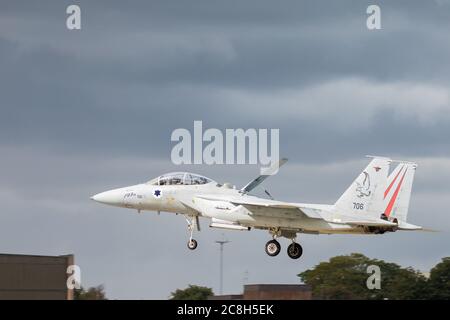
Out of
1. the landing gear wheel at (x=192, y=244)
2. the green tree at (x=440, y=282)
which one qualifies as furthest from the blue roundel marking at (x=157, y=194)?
the green tree at (x=440, y=282)

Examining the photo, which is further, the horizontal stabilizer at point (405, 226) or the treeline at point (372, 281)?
the treeline at point (372, 281)

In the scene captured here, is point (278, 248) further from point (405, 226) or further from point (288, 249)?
point (405, 226)

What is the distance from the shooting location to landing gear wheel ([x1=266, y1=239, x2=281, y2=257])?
60.4 metres

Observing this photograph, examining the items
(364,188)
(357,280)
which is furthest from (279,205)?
(357,280)

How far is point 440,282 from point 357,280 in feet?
29.0

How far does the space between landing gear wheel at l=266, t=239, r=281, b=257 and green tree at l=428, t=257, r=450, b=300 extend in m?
14.3

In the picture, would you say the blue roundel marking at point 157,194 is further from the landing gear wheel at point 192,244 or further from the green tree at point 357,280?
the green tree at point 357,280

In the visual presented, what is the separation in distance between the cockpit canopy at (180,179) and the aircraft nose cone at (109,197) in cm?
191

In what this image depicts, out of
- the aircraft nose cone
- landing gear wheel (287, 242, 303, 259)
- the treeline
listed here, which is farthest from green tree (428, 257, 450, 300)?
the aircraft nose cone

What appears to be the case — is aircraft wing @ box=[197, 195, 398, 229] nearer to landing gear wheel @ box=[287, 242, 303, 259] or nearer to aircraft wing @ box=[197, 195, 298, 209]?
aircraft wing @ box=[197, 195, 298, 209]

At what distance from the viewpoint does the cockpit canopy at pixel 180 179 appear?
6094 cm

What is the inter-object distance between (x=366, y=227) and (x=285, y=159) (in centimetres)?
641
